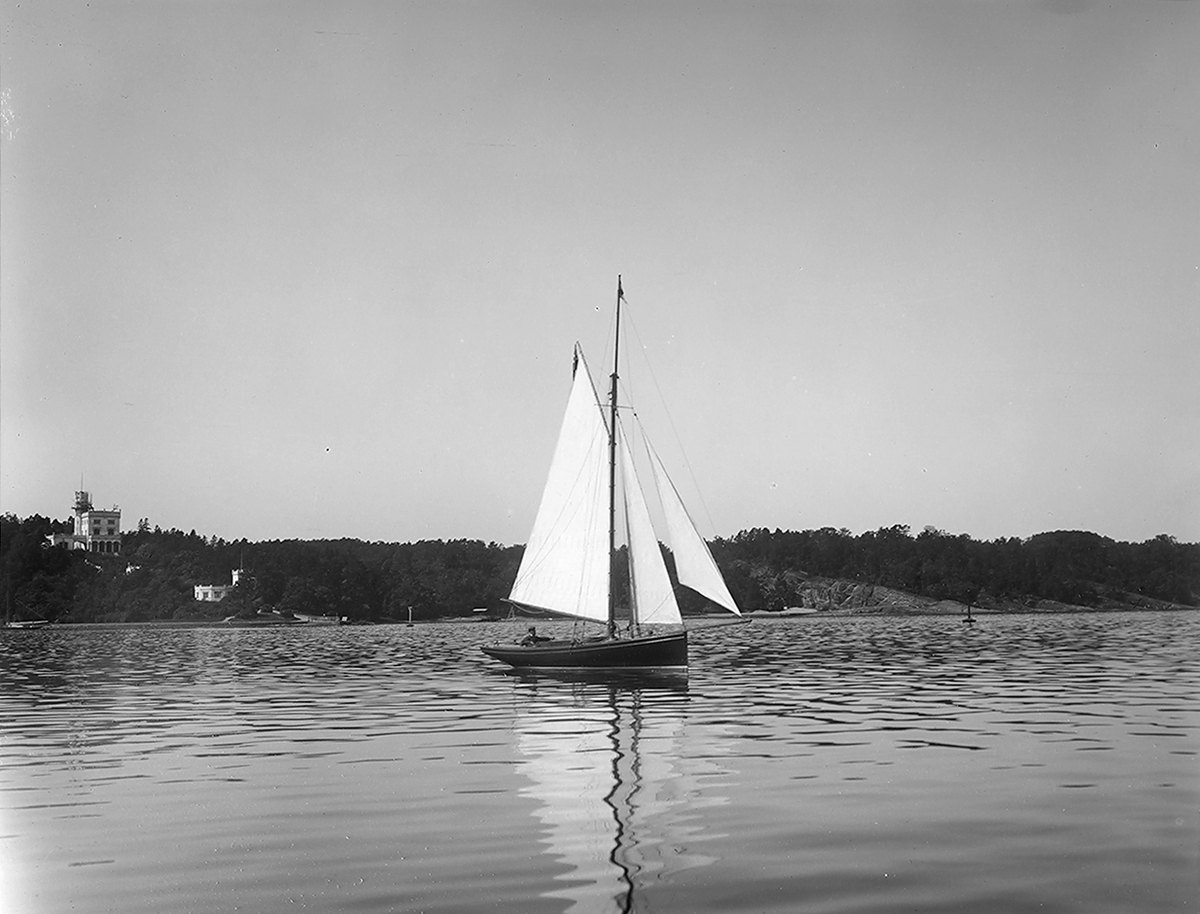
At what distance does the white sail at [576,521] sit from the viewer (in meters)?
52.8

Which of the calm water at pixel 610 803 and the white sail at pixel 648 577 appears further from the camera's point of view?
the white sail at pixel 648 577

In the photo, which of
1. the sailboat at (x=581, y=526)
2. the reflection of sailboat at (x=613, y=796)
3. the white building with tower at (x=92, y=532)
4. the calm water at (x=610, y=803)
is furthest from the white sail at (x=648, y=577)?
the white building with tower at (x=92, y=532)

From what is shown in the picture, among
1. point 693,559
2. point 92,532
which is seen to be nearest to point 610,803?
point 693,559

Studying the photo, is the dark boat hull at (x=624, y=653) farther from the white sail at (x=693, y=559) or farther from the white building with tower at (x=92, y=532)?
the white building with tower at (x=92, y=532)

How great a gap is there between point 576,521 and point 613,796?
3186 cm

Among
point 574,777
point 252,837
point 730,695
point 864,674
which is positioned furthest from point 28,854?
point 864,674

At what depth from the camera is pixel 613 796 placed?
21.1 metres

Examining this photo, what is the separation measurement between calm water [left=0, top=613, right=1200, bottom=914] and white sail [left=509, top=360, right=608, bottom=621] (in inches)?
330

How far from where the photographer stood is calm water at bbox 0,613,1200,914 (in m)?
14.5

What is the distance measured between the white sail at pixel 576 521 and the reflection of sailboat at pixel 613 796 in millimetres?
13871

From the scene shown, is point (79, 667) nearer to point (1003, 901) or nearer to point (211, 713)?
point (211, 713)

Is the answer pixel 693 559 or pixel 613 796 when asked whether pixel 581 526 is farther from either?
pixel 613 796

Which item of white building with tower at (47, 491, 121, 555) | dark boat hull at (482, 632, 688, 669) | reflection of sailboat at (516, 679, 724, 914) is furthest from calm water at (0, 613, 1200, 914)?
white building with tower at (47, 491, 121, 555)

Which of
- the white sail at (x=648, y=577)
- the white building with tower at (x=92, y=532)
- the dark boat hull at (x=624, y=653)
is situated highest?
the white building with tower at (x=92, y=532)
